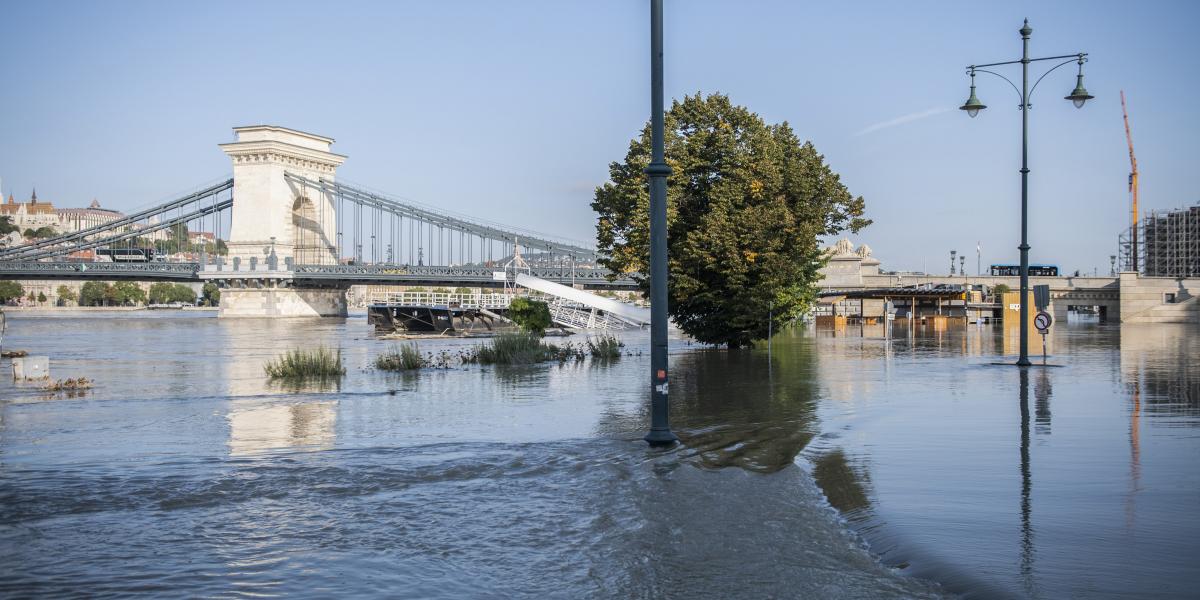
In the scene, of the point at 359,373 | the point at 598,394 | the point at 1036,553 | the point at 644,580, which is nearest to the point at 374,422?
the point at 598,394

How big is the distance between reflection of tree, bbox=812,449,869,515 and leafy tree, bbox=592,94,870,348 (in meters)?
20.0

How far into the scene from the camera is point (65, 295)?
173m

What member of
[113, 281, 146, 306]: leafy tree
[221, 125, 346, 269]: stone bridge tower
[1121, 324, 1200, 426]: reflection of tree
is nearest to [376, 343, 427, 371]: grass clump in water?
[1121, 324, 1200, 426]: reflection of tree

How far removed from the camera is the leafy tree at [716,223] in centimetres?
3048

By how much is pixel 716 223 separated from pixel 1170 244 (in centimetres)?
10566

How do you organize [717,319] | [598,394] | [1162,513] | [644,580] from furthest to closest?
[717,319] → [598,394] → [1162,513] → [644,580]

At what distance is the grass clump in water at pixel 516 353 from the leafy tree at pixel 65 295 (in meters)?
166

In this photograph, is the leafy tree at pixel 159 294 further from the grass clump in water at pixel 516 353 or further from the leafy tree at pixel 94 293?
the grass clump in water at pixel 516 353

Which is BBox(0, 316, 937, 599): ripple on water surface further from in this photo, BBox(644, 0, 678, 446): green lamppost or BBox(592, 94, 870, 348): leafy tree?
BBox(592, 94, 870, 348): leafy tree

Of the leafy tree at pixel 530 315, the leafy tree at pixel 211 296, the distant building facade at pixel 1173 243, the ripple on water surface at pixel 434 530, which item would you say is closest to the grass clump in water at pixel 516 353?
the ripple on water surface at pixel 434 530

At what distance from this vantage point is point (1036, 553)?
6.31m

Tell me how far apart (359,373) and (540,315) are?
106ft

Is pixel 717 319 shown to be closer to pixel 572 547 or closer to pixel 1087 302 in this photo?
pixel 572 547

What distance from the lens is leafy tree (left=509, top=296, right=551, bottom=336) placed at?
184 ft
